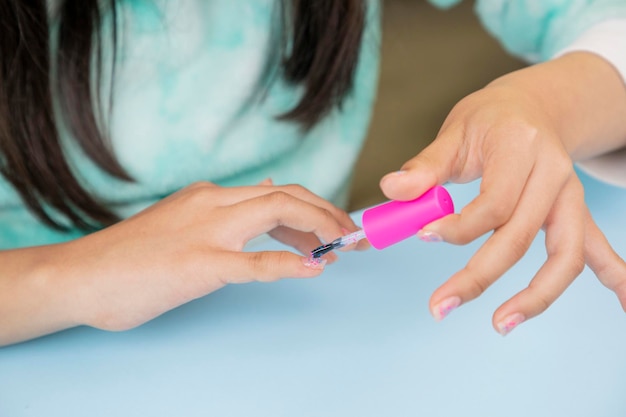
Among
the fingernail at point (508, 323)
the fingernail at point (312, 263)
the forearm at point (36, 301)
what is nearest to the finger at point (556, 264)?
the fingernail at point (508, 323)

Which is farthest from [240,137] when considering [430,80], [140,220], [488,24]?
[430,80]

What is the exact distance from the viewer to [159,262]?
1.35ft

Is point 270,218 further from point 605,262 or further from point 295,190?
point 605,262

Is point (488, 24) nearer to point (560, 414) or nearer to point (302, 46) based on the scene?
point (302, 46)

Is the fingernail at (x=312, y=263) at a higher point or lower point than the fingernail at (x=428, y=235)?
higher

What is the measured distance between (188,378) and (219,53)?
287mm

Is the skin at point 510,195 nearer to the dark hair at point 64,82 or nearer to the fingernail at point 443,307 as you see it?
the fingernail at point 443,307

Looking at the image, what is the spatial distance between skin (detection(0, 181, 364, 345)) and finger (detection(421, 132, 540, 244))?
9cm

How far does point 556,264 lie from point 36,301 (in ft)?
0.99

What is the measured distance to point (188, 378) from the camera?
40 cm

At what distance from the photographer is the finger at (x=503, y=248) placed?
31 cm

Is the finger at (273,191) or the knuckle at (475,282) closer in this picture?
the knuckle at (475,282)

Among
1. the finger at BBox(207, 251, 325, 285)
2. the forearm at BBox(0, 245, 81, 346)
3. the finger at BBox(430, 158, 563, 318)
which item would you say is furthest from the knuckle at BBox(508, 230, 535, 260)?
the forearm at BBox(0, 245, 81, 346)

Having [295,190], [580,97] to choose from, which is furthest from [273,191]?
[580,97]
